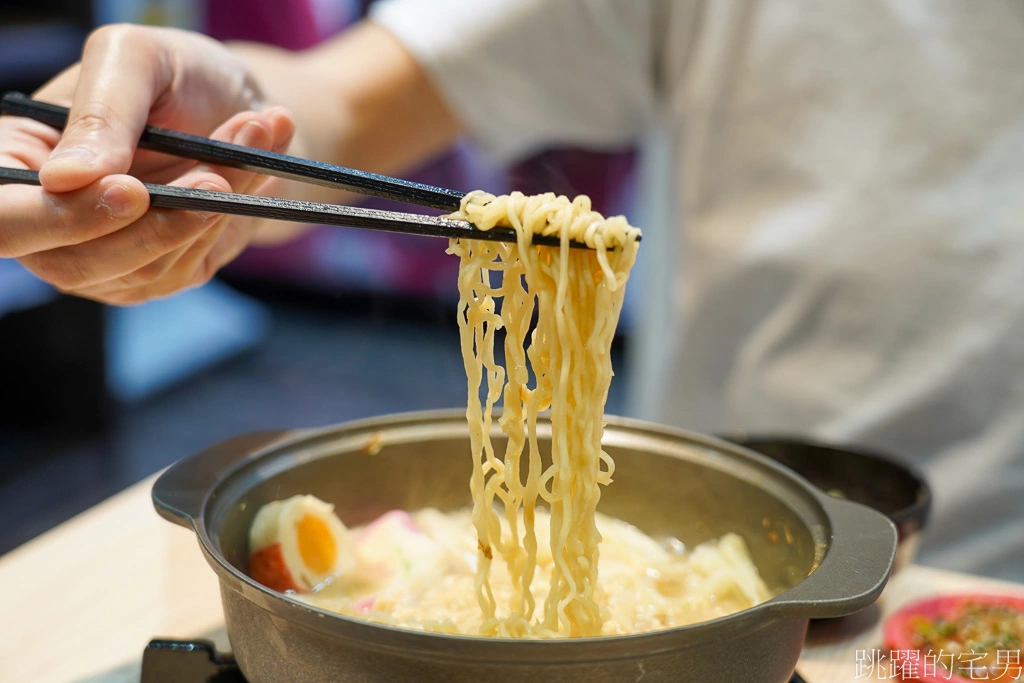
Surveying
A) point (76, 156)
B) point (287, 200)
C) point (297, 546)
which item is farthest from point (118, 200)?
point (297, 546)

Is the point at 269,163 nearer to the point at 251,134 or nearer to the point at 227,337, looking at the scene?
the point at 251,134

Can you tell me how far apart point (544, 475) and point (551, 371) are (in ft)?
0.44

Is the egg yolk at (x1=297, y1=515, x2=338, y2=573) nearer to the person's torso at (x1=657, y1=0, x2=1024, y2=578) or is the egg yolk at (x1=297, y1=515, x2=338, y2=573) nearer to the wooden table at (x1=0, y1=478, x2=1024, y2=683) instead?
the wooden table at (x1=0, y1=478, x2=1024, y2=683)

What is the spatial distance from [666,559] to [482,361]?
0.45 meters

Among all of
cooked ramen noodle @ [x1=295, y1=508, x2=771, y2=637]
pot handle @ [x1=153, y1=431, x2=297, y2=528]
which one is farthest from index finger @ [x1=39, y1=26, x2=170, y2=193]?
cooked ramen noodle @ [x1=295, y1=508, x2=771, y2=637]

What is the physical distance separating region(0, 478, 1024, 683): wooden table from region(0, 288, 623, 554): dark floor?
7.00 feet

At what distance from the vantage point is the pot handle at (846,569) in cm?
86

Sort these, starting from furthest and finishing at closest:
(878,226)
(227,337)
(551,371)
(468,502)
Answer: (227,337)
(878,226)
(468,502)
(551,371)

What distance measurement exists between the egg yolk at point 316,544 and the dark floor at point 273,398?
2.57 meters

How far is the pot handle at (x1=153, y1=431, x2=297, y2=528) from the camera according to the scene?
3.41 ft

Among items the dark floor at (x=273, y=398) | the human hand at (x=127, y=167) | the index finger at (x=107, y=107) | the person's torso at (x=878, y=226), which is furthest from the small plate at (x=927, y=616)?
the dark floor at (x=273, y=398)

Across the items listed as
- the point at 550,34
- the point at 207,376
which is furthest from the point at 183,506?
the point at 207,376

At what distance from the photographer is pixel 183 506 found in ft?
3.43

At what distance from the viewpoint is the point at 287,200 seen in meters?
0.99
